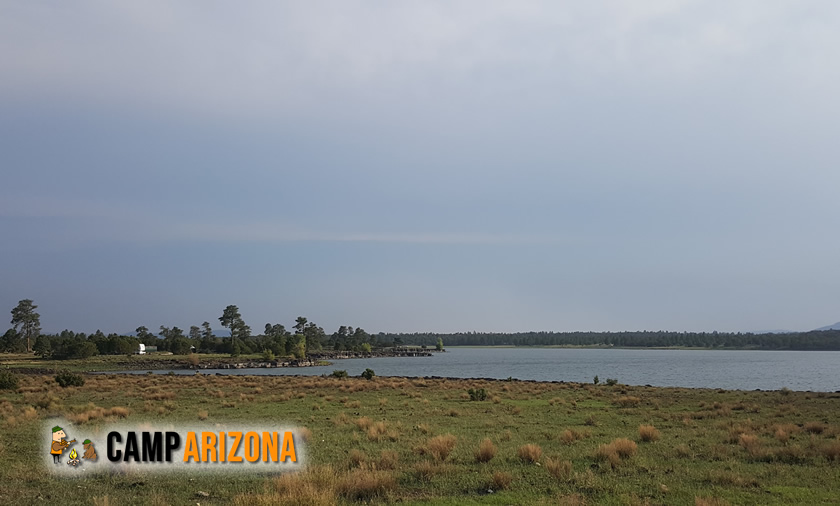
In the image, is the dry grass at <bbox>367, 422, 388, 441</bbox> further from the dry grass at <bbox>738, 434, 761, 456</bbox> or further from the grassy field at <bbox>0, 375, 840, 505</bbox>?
the dry grass at <bbox>738, 434, 761, 456</bbox>

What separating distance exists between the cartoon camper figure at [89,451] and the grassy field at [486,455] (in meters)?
1.14

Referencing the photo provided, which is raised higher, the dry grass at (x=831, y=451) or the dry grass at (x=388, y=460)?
the dry grass at (x=388, y=460)

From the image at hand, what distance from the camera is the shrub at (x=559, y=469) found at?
1446 centimetres

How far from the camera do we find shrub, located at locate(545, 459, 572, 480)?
47.4 ft

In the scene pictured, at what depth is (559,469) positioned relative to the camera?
48.5 feet

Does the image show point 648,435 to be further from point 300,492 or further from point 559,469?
point 300,492

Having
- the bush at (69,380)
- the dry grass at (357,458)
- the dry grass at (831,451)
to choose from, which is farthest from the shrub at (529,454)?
the bush at (69,380)

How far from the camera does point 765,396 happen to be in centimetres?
4319

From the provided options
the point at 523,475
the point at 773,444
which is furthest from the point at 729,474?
the point at 773,444

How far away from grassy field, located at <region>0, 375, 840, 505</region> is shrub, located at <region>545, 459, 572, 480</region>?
0.13 ft

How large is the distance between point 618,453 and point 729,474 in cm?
336

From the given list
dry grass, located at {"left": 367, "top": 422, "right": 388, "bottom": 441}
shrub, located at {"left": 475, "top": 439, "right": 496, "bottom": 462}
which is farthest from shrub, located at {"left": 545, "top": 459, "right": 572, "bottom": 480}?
dry grass, located at {"left": 367, "top": 422, "right": 388, "bottom": 441}

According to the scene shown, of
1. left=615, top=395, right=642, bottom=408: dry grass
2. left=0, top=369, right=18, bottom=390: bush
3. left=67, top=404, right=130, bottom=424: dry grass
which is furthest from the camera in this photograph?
left=0, top=369, right=18, bottom=390: bush

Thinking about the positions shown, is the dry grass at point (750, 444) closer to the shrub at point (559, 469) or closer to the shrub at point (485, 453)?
the shrub at point (559, 469)
